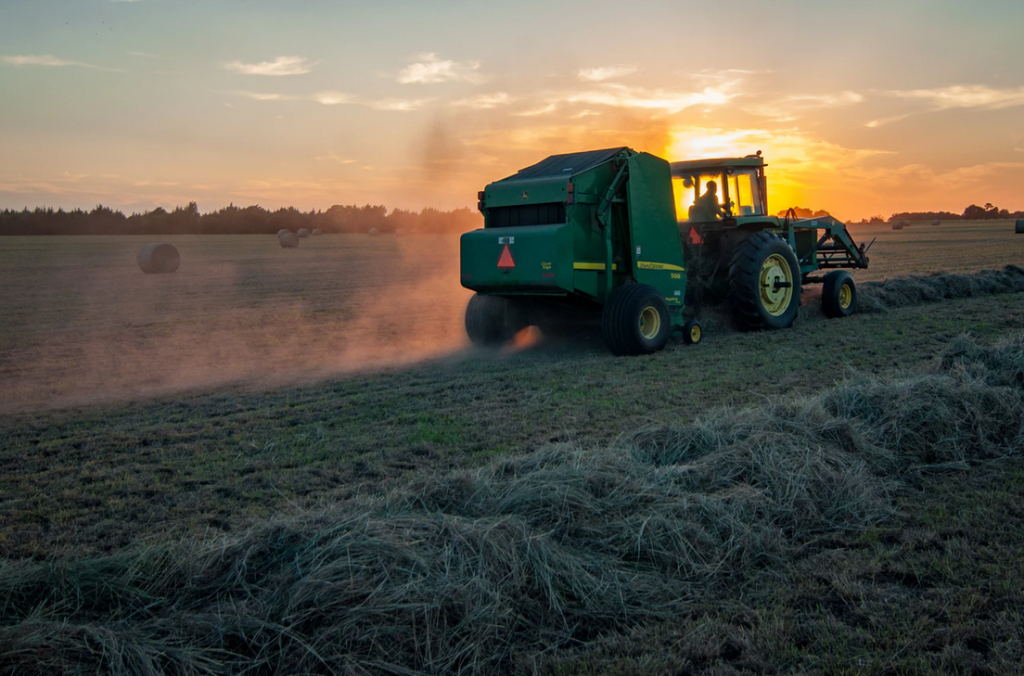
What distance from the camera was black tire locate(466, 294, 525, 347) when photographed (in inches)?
429

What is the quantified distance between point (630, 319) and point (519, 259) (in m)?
1.48

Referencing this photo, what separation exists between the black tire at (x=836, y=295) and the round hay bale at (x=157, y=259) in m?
21.5

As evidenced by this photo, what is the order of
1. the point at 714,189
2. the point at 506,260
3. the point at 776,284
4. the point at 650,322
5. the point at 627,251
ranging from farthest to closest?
the point at 776,284
the point at 714,189
the point at 627,251
the point at 650,322
the point at 506,260

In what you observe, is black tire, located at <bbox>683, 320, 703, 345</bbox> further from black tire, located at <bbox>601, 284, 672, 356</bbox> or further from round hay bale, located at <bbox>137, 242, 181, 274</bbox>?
round hay bale, located at <bbox>137, 242, 181, 274</bbox>

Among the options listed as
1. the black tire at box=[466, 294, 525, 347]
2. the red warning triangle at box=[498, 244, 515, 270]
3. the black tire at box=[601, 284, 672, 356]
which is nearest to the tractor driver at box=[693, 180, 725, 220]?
the black tire at box=[601, 284, 672, 356]

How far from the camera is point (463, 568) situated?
3.35m

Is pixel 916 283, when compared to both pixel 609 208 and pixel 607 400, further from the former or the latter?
pixel 607 400

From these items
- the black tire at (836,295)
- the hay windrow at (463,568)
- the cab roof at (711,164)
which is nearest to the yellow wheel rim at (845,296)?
the black tire at (836,295)

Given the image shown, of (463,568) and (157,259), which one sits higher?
(157,259)

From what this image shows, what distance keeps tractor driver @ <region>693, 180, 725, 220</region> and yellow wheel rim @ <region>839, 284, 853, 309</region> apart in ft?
9.63

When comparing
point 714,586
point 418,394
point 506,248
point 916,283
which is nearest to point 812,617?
point 714,586

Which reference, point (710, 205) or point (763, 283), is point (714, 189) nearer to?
point (710, 205)

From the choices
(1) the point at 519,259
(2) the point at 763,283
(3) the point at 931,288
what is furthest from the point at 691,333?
(3) the point at 931,288

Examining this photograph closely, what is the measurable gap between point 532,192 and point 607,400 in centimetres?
344
